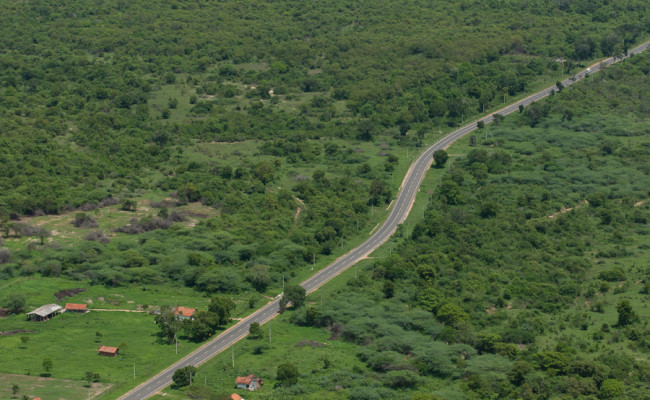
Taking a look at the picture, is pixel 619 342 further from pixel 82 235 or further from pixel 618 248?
pixel 82 235

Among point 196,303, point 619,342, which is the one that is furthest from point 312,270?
point 619,342

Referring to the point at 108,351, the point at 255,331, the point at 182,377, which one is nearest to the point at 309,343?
the point at 255,331

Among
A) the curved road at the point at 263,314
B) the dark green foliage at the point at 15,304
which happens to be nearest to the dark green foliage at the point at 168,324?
the curved road at the point at 263,314

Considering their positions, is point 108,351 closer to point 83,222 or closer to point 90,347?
point 90,347

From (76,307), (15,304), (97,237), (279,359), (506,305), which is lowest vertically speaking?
(279,359)

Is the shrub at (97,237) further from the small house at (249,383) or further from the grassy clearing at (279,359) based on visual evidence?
the small house at (249,383)

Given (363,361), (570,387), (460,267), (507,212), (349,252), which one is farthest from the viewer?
(507,212)
